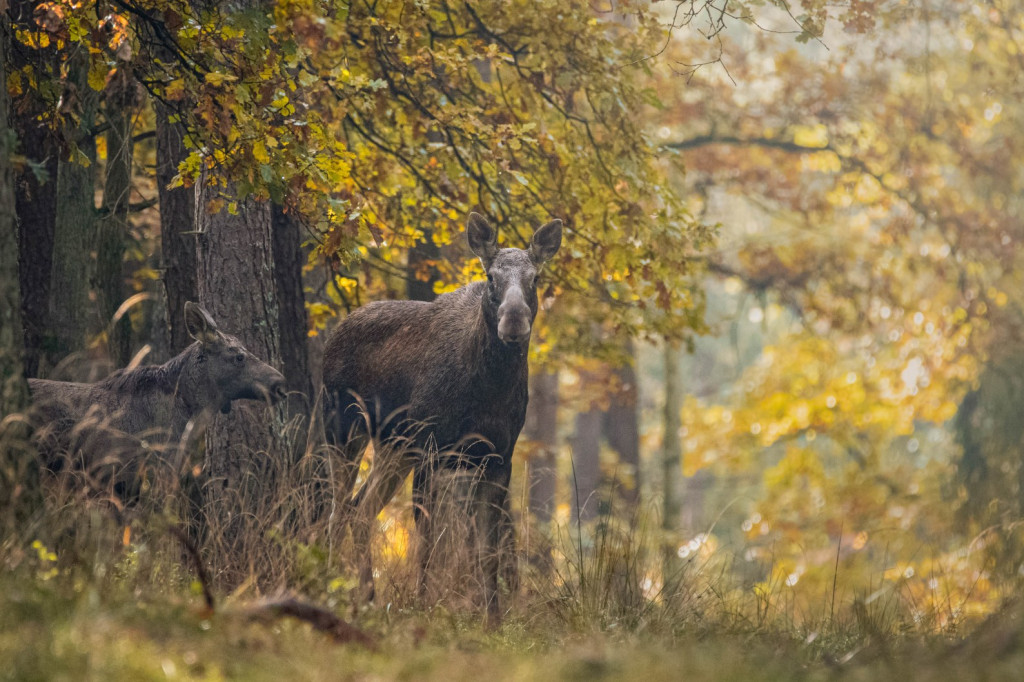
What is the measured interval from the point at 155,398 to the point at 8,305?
270 cm

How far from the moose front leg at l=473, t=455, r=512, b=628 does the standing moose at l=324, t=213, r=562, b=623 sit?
1 centimetres

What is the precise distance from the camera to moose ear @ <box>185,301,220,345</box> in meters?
8.10

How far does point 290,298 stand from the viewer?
33.5 ft

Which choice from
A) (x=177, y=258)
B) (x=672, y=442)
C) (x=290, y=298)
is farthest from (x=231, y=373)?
(x=672, y=442)

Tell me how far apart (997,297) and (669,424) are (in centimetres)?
605

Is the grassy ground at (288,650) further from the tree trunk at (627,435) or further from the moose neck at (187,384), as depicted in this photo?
the tree trunk at (627,435)

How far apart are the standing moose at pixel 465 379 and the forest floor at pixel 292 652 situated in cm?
278

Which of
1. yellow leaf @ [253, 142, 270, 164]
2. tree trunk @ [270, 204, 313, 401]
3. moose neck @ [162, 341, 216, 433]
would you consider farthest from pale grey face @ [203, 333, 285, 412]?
yellow leaf @ [253, 142, 270, 164]

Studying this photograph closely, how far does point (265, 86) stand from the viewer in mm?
7227

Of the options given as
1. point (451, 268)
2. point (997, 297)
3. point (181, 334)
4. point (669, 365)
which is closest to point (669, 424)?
point (669, 365)

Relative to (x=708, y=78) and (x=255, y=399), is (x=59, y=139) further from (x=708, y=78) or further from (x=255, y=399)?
(x=708, y=78)

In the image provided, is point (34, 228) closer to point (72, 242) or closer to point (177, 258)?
point (72, 242)

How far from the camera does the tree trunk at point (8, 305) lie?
20.0ft

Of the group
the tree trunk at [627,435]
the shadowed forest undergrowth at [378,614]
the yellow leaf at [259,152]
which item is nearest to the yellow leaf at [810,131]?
the tree trunk at [627,435]
